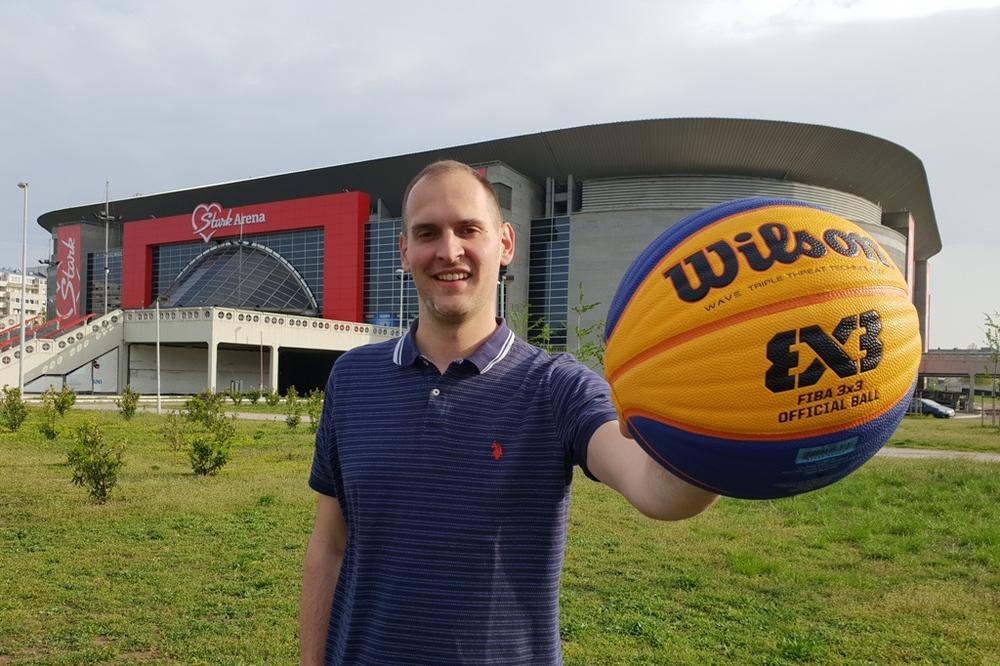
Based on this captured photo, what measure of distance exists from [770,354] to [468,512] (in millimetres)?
884

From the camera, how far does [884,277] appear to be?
177cm

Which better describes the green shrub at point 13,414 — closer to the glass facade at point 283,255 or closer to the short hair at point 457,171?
the short hair at point 457,171

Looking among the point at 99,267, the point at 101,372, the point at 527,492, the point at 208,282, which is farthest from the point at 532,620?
the point at 99,267

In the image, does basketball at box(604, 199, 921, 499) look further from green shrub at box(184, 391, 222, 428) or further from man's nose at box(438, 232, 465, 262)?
green shrub at box(184, 391, 222, 428)

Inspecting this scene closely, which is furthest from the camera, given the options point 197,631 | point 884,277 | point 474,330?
point 197,631

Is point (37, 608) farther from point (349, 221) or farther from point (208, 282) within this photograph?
point (208, 282)

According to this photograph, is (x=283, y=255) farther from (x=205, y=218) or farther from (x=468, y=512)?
(x=468, y=512)

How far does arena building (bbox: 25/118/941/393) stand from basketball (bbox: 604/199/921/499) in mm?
39963

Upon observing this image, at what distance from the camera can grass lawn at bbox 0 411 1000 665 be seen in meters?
5.05

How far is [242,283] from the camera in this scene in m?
60.1

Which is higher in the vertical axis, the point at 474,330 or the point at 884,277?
the point at 884,277

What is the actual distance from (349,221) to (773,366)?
54.9 m

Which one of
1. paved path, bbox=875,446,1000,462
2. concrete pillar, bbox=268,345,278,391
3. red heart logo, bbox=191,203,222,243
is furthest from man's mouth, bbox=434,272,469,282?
red heart logo, bbox=191,203,222,243

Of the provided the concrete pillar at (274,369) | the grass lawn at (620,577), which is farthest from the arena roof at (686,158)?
the grass lawn at (620,577)
